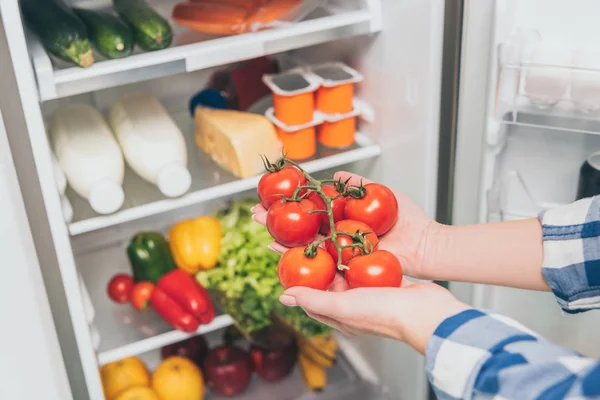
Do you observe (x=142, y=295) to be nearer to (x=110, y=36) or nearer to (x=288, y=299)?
(x=110, y=36)

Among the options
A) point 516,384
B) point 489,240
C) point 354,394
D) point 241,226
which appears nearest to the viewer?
point 516,384

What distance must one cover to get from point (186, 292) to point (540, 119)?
2.99 ft

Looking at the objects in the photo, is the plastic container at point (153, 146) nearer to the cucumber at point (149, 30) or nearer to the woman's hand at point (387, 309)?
the cucumber at point (149, 30)

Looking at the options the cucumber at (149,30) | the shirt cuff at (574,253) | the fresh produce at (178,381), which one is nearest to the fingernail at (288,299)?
the shirt cuff at (574,253)

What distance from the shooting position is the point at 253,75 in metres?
1.85

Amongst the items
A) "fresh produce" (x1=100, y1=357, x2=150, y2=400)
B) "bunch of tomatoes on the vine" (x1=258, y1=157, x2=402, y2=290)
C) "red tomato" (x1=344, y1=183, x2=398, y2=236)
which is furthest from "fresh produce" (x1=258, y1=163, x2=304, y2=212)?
"fresh produce" (x1=100, y1=357, x2=150, y2=400)

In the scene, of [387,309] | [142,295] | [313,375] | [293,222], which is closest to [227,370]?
[313,375]

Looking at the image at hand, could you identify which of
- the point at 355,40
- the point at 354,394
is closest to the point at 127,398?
the point at 354,394

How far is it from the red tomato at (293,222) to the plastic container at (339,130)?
0.59 metres

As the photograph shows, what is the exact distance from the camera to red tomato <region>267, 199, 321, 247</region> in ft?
3.65

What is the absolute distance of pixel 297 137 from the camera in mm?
1676

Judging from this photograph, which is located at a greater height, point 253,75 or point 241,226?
point 253,75

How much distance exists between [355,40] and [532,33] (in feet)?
1.85

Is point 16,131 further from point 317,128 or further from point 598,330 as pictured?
point 598,330
